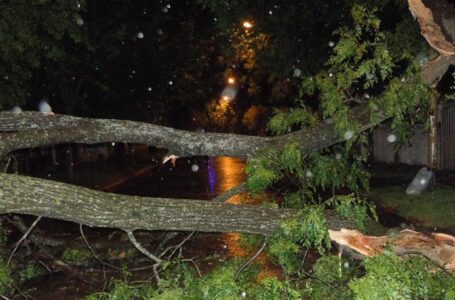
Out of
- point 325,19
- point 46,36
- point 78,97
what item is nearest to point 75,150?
point 78,97

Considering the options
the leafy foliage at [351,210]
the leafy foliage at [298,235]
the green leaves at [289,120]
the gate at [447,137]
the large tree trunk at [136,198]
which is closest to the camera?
the large tree trunk at [136,198]

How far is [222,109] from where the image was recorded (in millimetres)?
55750

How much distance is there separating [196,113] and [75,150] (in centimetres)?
2080

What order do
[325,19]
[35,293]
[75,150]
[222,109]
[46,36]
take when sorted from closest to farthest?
[35,293] → [325,19] → [46,36] → [75,150] → [222,109]

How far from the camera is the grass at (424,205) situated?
10211mm

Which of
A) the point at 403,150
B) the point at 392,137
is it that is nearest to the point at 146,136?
the point at 392,137

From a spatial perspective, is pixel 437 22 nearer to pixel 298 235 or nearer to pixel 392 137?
pixel 298 235

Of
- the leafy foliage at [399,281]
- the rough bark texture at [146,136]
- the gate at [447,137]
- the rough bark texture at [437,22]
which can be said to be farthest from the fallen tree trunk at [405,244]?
the gate at [447,137]

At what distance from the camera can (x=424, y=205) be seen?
37.3 ft

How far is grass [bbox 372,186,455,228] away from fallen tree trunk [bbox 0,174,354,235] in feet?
20.7

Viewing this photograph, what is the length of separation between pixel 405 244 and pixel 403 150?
16.6m

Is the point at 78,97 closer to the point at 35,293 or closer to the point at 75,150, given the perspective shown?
the point at 75,150

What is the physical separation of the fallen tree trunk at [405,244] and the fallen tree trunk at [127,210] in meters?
0.12

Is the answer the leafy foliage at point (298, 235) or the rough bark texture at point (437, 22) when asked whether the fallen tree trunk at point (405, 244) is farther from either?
the rough bark texture at point (437, 22)
